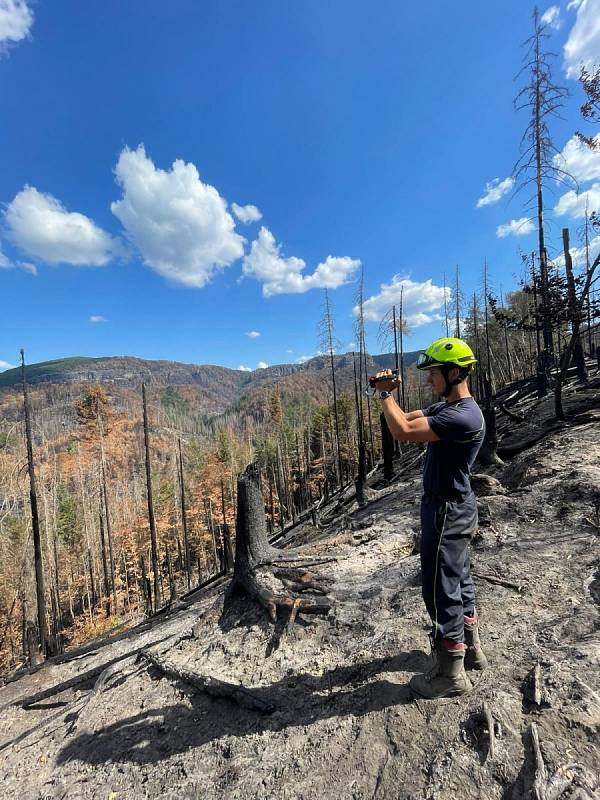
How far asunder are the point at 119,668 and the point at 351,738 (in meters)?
3.80

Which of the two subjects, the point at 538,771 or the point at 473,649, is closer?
the point at 538,771

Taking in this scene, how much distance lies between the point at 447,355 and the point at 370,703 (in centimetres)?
255

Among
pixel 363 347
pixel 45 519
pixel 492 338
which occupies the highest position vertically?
pixel 492 338

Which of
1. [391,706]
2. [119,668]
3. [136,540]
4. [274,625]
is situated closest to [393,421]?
[391,706]

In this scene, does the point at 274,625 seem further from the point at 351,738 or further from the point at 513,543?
the point at 513,543

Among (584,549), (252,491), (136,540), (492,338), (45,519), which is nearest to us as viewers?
(584,549)

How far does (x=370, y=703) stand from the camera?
8.36 ft

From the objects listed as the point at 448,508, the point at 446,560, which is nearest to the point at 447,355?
the point at 448,508

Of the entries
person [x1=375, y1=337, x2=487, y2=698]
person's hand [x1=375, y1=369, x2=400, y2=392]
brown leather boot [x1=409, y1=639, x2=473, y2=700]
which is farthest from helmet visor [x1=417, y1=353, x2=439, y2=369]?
brown leather boot [x1=409, y1=639, x2=473, y2=700]

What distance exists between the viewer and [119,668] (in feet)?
15.2

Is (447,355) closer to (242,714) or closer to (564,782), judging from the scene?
(564,782)

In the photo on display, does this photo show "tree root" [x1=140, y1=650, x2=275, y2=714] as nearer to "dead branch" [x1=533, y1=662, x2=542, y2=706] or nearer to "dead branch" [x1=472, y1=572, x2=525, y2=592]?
"dead branch" [x1=533, y1=662, x2=542, y2=706]

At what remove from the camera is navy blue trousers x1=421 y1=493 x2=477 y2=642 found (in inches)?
92.6

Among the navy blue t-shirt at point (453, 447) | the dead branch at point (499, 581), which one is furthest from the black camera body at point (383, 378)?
the dead branch at point (499, 581)
